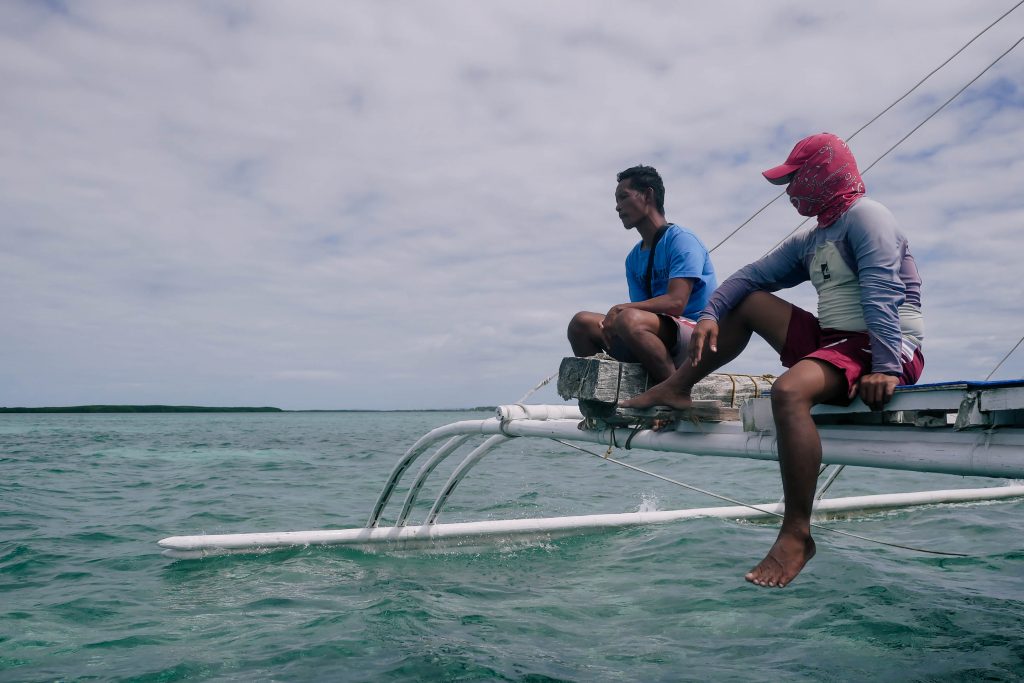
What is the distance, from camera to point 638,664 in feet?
13.8

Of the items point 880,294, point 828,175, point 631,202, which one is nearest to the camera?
point 880,294

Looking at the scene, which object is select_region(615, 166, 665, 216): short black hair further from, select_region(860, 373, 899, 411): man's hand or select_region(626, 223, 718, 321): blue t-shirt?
select_region(860, 373, 899, 411): man's hand

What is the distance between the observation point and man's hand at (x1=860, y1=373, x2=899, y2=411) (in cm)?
294

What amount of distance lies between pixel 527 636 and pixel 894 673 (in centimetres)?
208

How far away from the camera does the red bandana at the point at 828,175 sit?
10.8 ft

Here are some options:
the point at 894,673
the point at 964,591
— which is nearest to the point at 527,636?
the point at 894,673

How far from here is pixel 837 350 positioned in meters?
3.17

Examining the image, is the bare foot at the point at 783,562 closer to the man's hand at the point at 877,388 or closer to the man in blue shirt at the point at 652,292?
the man's hand at the point at 877,388

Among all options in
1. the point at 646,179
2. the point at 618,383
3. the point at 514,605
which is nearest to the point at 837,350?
the point at 618,383

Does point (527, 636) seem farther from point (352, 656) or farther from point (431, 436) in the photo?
point (431, 436)

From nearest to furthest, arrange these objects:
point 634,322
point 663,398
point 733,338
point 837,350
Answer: point 837,350 → point 733,338 → point 663,398 → point 634,322

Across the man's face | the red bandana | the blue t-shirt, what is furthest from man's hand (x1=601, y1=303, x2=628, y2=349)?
the red bandana

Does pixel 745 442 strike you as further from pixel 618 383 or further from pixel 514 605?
pixel 514 605

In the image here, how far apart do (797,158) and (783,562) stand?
175 cm
